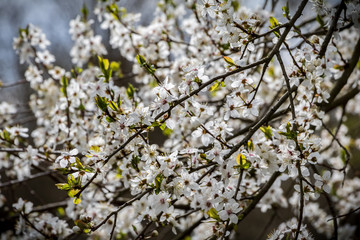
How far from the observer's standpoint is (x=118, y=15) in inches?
113

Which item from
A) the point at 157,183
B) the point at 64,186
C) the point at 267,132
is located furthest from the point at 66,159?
the point at 267,132

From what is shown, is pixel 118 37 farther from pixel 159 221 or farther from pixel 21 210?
pixel 159 221

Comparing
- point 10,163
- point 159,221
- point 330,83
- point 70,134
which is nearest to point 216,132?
point 159,221

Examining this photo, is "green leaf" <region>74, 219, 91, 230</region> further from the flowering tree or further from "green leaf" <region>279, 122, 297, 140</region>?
"green leaf" <region>279, 122, 297, 140</region>

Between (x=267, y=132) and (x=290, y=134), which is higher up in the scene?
(x=267, y=132)

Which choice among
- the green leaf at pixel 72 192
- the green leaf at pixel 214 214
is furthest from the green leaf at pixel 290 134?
the green leaf at pixel 72 192

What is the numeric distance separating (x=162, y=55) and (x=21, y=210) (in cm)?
182

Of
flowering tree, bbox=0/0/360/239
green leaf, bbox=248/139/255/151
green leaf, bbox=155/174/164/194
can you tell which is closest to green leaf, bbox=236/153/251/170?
flowering tree, bbox=0/0/360/239

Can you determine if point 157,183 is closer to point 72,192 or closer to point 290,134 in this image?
point 72,192

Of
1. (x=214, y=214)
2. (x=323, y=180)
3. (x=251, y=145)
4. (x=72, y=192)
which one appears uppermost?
(x=72, y=192)

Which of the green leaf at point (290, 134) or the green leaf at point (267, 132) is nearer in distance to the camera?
the green leaf at point (290, 134)

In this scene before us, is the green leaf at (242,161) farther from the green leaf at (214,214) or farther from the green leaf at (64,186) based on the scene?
the green leaf at (64,186)

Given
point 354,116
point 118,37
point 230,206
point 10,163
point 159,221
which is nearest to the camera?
point 230,206

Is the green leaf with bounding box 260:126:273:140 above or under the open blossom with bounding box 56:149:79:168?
under
